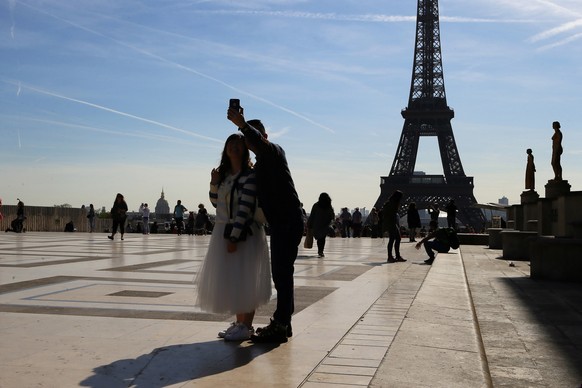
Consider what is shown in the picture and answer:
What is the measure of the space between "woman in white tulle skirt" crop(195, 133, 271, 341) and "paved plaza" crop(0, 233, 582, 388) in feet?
0.95

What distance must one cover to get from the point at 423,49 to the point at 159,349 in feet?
250

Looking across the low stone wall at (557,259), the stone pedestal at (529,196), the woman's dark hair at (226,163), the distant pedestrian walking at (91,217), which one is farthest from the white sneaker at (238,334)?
the distant pedestrian walking at (91,217)

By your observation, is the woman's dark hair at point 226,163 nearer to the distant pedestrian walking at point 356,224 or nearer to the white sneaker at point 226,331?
the white sneaker at point 226,331

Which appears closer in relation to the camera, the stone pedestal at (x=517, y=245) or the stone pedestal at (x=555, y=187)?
the stone pedestal at (x=517, y=245)

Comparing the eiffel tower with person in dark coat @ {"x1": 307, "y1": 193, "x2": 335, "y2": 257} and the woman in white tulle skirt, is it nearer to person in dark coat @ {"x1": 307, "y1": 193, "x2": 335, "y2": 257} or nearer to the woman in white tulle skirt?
person in dark coat @ {"x1": 307, "y1": 193, "x2": 335, "y2": 257}

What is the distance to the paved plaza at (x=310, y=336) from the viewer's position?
3.90 m

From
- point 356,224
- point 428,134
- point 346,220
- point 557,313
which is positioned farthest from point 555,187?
point 428,134

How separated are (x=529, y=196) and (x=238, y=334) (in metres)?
15.0

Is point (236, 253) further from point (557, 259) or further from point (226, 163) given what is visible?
point (557, 259)

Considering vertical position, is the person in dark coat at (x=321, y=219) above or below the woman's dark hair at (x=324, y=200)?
below

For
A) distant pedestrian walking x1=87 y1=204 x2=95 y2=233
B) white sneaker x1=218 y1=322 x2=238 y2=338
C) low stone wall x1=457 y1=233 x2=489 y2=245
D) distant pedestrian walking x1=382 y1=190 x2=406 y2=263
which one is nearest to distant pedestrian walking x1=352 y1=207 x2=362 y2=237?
low stone wall x1=457 y1=233 x2=489 y2=245

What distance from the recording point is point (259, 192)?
511cm

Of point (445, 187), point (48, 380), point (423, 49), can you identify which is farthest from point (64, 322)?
point (423, 49)

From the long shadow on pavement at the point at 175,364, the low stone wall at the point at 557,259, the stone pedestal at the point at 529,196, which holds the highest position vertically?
the stone pedestal at the point at 529,196
